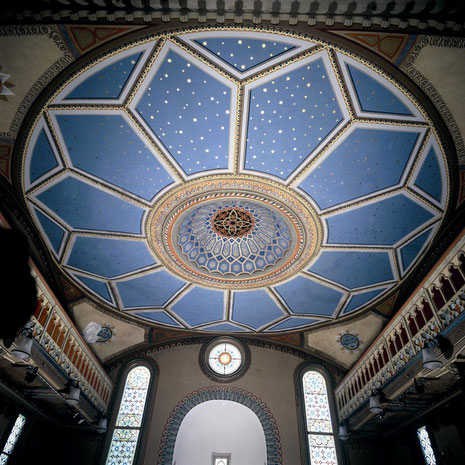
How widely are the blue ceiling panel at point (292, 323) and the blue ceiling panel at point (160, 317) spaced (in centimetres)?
345

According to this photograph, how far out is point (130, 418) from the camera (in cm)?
1088

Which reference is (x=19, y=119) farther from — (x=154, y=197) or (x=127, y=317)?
(x=127, y=317)

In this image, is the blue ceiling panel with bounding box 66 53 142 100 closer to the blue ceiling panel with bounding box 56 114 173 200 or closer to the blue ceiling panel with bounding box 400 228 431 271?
the blue ceiling panel with bounding box 56 114 173 200

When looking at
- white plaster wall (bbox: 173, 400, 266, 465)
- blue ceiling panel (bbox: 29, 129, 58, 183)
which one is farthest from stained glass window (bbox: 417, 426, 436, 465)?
blue ceiling panel (bbox: 29, 129, 58, 183)

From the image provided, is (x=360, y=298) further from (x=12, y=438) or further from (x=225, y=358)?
(x=12, y=438)

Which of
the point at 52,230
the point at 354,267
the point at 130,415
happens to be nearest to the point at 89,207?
the point at 52,230

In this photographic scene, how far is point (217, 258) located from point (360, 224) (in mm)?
4000

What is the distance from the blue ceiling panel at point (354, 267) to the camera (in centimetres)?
846

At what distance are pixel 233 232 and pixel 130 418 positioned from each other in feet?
23.2

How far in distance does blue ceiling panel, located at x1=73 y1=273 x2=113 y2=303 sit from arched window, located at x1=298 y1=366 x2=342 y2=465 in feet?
23.6

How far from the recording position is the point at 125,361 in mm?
12047

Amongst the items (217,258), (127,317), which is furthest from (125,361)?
(217,258)

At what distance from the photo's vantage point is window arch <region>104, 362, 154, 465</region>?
10.2 metres

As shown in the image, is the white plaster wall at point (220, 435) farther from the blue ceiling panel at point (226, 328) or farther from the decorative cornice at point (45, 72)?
the decorative cornice at point (45, 72)
